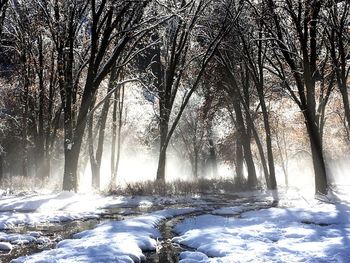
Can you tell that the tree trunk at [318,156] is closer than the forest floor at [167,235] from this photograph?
No

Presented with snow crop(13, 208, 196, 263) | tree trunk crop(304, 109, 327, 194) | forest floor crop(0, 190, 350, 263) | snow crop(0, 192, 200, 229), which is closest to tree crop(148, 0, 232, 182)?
snow crop(0, 192, 200, 229)

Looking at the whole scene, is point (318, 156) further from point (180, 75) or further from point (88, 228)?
point (88, 228)

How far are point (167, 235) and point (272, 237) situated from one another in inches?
89.5

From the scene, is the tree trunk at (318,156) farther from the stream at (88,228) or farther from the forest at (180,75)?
the stream at (88,228)

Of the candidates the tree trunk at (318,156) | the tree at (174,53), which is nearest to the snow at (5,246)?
the tree trunk at (318,156)

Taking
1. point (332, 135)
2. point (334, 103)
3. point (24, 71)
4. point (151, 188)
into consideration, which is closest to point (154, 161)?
point (332, 135)

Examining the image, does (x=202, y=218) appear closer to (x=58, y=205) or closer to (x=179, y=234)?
(x=179, y=234)

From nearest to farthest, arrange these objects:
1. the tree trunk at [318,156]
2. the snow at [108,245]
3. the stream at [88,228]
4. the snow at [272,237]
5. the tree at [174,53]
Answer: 1. the snow at [108,245]
2. the snow at [272,237]
3. the stream at [88,228]
4. the tree trunk at [318,156]
5. the tree at [174,53]

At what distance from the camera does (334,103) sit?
1554 inches

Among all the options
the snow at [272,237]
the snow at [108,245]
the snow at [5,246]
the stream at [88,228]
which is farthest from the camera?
the snow at [5,246]

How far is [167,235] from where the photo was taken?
9.41 meters

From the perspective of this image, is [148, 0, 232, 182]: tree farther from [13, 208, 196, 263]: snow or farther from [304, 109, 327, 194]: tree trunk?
[13, 208, 196, 263]: snow

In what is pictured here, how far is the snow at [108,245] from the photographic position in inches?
265

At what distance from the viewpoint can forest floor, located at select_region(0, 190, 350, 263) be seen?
7.05 meters
